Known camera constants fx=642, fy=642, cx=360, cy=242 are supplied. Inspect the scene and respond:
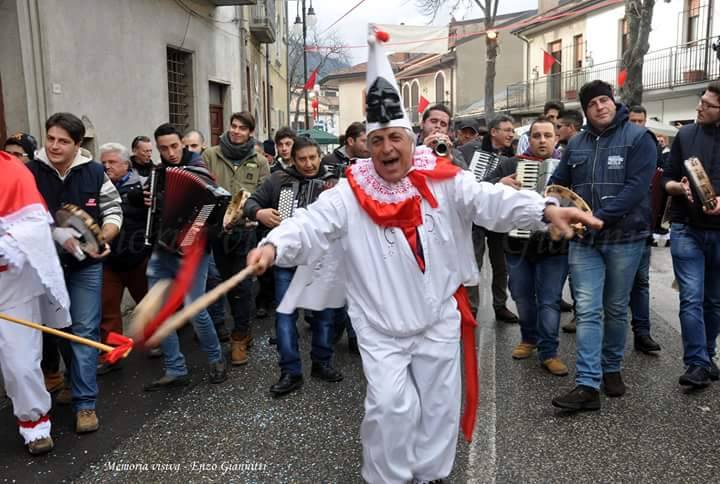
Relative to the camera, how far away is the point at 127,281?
19.5ft

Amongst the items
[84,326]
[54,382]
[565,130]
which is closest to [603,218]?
[565,130]

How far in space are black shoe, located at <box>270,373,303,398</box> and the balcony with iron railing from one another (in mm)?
15528

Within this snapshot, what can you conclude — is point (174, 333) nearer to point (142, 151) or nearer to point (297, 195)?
point (297, 195)

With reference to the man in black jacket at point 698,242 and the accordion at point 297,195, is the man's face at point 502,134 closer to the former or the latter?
the man in black jacket at point 698,242

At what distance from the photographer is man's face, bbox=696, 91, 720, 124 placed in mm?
4609

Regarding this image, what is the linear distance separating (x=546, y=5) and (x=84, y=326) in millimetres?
36707

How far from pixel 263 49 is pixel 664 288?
1948 centimetres

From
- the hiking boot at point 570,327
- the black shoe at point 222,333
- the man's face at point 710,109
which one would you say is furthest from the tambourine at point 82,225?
the hiking boot at point 570,327

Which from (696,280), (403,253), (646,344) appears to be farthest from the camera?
(646,344)

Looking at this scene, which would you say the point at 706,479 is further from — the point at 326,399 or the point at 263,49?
the point at 263,49

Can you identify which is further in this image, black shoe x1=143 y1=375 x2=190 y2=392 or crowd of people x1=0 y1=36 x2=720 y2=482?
black shoe x1=143 y1=375 x2=190 y2=392

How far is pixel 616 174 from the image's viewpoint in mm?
4359

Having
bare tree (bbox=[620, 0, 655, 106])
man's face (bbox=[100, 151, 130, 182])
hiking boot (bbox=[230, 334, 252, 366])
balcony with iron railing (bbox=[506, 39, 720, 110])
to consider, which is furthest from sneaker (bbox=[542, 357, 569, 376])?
balcony with iron railing (bbox=[506, 39, 720, 110])

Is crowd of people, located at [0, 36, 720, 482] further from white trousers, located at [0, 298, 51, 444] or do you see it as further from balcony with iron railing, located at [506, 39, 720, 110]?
balcony with iron railing, located at [506, 39, 720, 110]
